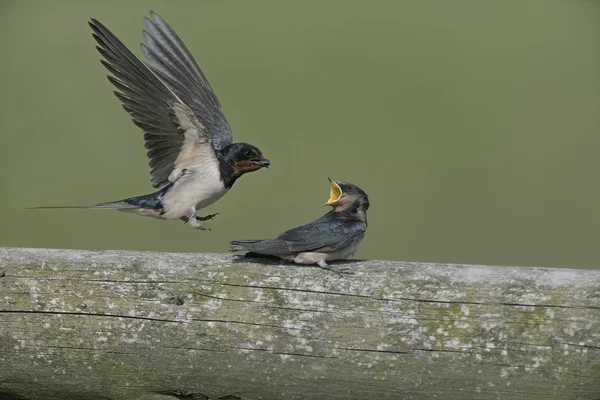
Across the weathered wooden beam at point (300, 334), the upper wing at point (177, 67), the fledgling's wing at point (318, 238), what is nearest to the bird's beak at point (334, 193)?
the fledgling's wing at point (318, 238)

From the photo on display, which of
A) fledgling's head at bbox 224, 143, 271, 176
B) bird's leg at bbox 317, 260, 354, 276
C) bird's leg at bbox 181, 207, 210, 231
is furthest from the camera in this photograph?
bird's leg at bbox 181, 207, 210, 231

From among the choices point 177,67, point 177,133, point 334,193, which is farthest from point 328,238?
point 177,67

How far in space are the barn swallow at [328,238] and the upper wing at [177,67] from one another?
6.60 ft

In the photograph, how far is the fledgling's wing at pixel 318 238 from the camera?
339 cm

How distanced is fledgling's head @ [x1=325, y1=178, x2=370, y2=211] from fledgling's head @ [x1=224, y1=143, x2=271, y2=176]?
146 cm

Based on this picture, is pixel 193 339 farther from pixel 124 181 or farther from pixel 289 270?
pixel 124 181

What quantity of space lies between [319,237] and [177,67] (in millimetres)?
2742

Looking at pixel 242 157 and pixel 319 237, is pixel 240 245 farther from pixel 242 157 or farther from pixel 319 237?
pixel 242 157

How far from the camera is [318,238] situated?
363 centimetres

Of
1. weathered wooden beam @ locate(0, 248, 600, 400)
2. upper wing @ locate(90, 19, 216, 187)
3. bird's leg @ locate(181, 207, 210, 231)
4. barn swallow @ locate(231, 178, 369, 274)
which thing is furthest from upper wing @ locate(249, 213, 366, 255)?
bird's leg @ locate(181, 207, 210, 231)

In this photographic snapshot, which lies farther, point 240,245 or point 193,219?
point 193,219

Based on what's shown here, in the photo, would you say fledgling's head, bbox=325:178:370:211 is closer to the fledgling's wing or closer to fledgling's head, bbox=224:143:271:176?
the fledgling's wing

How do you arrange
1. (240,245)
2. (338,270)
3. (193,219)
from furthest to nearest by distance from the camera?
(193,219) → (240,245) → (338,270)

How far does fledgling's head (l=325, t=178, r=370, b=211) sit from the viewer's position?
159 inches
